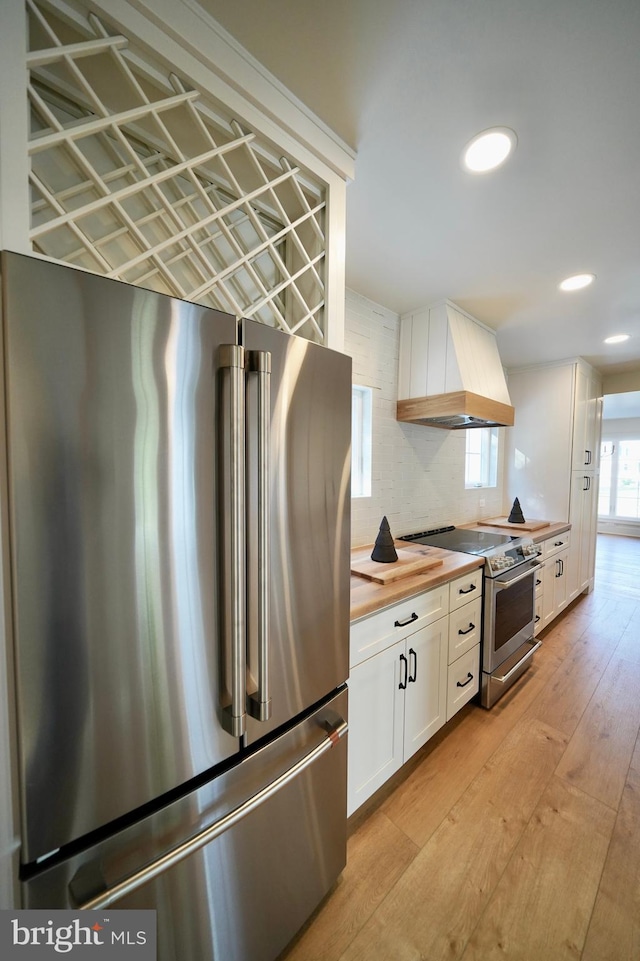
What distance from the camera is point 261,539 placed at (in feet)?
2.65

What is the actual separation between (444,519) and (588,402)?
87.2 inches

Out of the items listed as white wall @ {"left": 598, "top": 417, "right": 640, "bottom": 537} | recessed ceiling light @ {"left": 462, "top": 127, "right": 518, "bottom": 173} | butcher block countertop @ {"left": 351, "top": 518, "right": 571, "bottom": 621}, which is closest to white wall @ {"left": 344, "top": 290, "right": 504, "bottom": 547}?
butcher block countertop @ {"left": 351, "top": 518, "right": 571, "bottom": 621}

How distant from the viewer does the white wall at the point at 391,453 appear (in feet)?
7.20

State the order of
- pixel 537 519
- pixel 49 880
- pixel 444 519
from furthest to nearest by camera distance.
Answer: pixel 537 519
pixel 444 519
pixel 49 880

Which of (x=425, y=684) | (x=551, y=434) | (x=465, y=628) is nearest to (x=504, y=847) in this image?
(x=425, y=684)

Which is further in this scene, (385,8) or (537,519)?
(537,519)

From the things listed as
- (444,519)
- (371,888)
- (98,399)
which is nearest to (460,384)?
(444,519)

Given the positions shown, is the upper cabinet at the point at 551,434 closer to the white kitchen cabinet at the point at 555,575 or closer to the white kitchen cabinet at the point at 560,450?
the white kitchen cabinet at the point at 560,450

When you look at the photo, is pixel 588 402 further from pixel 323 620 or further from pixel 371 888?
pixel 371 888

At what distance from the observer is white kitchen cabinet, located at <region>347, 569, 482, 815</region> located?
50.9 inches

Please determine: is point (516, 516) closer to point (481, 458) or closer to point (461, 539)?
point (481, 458)

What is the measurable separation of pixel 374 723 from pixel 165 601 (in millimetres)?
1138

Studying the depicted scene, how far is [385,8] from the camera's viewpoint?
80 cm

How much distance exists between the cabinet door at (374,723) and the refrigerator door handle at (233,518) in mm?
630
